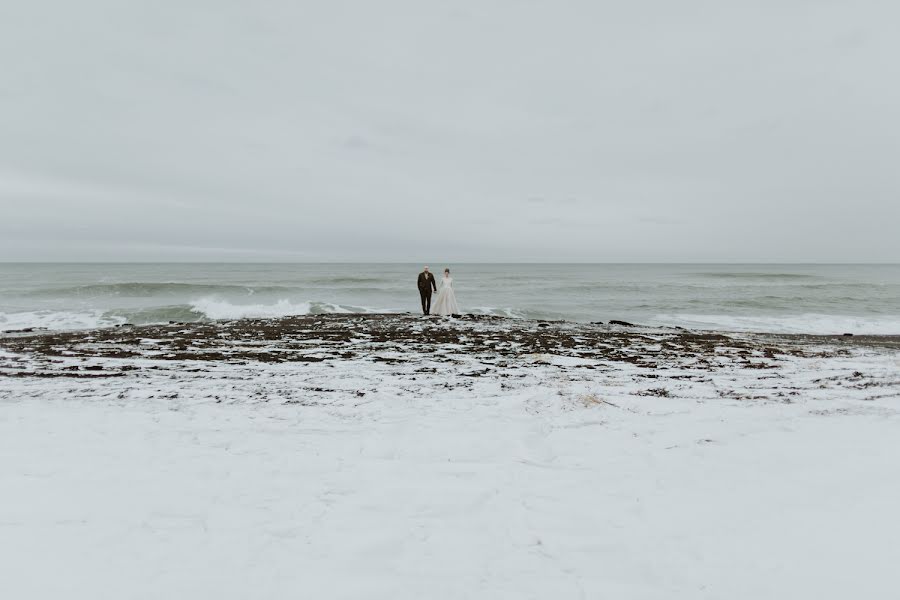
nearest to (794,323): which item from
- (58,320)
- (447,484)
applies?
(447,484)

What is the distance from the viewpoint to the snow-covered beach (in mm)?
2668

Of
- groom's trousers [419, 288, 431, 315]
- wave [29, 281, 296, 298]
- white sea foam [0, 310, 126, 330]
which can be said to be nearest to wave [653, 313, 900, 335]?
groom's trousers [419, 288, 431, 315]

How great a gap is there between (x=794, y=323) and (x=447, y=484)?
2314 centimetres

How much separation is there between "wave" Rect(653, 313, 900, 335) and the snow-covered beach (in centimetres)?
1209

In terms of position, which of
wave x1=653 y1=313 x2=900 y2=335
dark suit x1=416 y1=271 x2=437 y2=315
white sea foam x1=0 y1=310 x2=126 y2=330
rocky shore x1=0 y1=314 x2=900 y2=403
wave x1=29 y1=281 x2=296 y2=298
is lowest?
wave x1=653 y1=313 x2=900 y2=335

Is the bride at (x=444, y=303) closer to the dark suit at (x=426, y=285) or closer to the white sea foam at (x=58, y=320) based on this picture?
the dark suit at (x=426, y=285)

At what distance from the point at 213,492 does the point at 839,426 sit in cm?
680

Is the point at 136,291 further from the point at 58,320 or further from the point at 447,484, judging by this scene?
the point at 447,484

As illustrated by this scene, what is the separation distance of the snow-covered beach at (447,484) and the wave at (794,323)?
12.1 meters

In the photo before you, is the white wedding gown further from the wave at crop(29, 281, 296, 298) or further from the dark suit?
the wave at crop(29, 281, 296, 298)

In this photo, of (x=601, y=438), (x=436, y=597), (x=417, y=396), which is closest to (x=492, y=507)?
(x=436, y=597)

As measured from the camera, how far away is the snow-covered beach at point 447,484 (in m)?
2.67

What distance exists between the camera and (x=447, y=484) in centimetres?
377

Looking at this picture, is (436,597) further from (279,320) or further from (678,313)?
(678,313)
